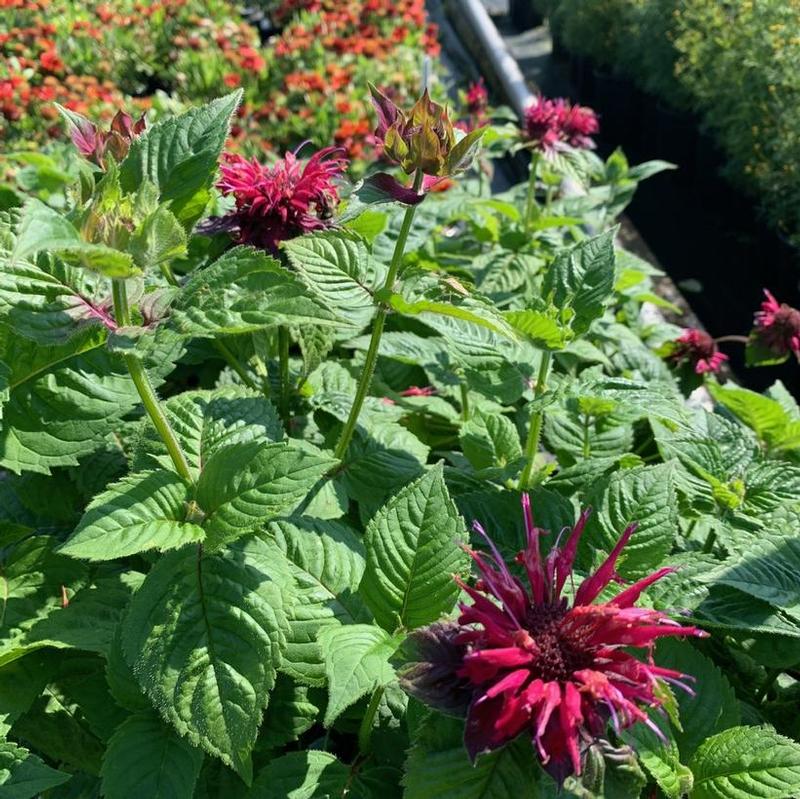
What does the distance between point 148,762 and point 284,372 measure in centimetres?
52

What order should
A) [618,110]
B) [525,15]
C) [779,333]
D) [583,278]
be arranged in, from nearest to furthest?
1. [583,278]
2. [779,333]
3. [618,110]
4. [525,15]

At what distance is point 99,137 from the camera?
0.96 metres

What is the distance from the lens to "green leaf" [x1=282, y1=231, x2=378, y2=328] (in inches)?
35.3

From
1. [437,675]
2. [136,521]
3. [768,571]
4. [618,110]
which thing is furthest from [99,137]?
[618,110]

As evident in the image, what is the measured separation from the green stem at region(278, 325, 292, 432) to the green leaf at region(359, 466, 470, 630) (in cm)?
37

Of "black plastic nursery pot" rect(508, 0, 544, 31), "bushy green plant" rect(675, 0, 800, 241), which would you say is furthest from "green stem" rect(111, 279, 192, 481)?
"black plastic nursery pot" rect(508, 0, 544, 31)

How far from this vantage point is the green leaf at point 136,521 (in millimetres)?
719

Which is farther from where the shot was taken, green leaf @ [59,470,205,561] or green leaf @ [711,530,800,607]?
green leaf @ [711,530,800,607]

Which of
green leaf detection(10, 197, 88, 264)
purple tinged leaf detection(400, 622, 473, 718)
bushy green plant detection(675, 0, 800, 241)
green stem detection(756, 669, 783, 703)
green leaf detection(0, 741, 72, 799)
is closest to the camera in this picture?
green leaf detection(10, 197, 88, 264)

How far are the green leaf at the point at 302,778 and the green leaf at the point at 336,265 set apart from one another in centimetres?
44

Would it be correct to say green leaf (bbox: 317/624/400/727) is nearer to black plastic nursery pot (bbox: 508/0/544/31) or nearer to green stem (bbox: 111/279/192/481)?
green stem (bbox: 111/279/192/481)

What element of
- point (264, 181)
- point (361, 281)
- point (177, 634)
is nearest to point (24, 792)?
point (177, 634)

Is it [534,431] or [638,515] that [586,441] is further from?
[638,515]

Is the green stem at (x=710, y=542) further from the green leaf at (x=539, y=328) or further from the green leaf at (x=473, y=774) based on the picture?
the green leaf at (x=473, y=774)
